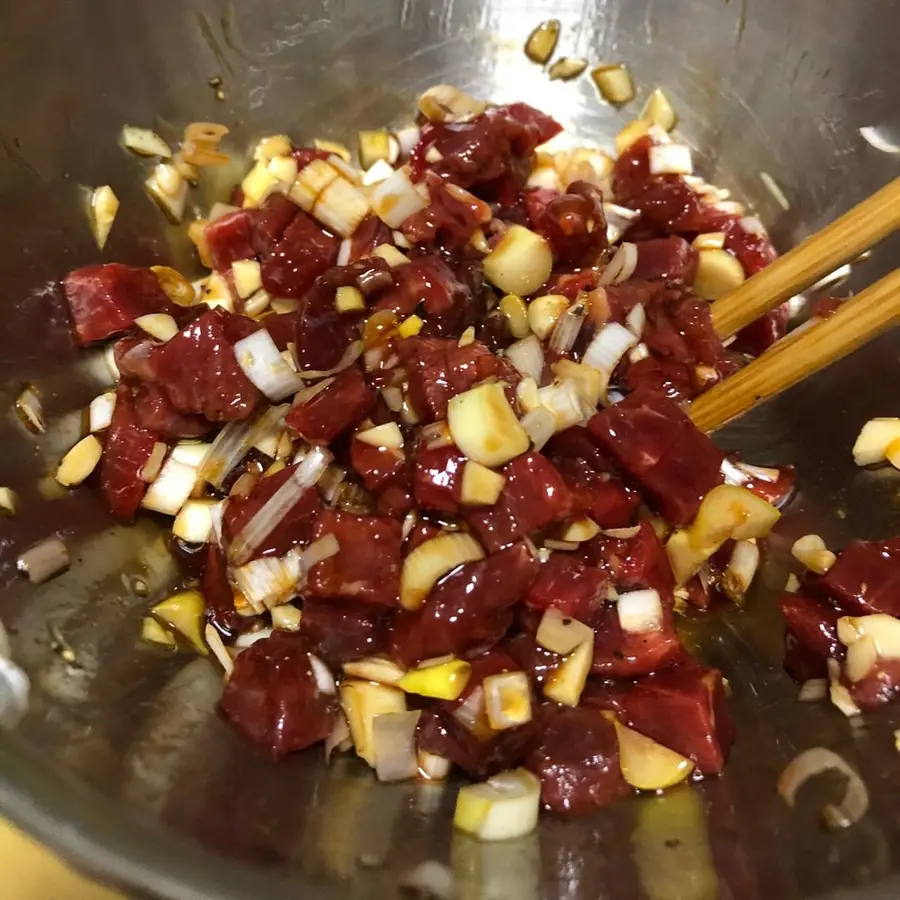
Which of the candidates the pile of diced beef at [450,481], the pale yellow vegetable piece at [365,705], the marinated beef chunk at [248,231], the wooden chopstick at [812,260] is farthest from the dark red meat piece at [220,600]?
the wooden chopstick at [812,260]

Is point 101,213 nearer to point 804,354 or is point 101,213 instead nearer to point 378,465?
point 378,465

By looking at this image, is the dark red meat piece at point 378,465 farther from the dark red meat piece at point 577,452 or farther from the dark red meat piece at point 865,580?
the dark red meat piece at point 865,580

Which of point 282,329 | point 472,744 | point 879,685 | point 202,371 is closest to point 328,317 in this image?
point 282,329

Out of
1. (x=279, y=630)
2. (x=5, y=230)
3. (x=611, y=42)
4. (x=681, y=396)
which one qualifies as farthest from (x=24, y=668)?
(x=611, y=42)

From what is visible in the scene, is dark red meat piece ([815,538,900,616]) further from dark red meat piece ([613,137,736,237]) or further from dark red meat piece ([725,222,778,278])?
dark red meat piece ([613,137,736,237])

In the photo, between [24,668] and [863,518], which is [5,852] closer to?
[24,668]

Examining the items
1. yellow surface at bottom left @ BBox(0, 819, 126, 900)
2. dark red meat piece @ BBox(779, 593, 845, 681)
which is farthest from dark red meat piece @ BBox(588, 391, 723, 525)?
yellow surface at bottom left @ BBox(0, 819, 126, 900)
